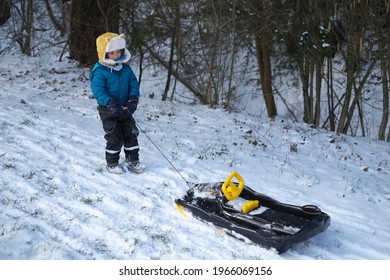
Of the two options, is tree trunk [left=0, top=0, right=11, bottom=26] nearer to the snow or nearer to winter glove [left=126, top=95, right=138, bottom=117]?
the snow

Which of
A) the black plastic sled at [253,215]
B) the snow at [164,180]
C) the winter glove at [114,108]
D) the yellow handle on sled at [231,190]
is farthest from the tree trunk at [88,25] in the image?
the yellow handle on sled at [231,190]

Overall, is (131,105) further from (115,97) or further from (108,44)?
(108,44)

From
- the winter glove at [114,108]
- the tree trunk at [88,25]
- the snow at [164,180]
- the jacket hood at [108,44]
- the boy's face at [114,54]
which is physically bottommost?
the snow at [164,180]

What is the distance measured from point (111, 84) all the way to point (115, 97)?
188mm

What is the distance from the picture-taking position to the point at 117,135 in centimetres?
572

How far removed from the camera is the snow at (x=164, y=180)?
4.05 m

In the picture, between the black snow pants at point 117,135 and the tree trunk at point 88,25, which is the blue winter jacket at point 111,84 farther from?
the tree trunk at point 88,25

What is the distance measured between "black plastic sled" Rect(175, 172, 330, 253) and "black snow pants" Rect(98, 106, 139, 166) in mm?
1232

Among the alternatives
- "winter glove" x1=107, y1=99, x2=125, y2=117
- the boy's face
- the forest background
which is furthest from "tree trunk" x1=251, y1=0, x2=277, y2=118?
"winter glove" x1=107, y1=99, x2=125, y2=117

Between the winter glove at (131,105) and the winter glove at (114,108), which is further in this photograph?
the winter glove at (131,105)

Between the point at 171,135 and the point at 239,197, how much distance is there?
2.97 m
